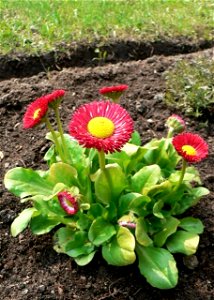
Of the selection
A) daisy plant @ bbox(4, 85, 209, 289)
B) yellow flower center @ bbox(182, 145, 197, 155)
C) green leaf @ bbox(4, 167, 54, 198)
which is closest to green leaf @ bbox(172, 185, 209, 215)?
daisy plant @ bbox(4, 85, 209, 289)

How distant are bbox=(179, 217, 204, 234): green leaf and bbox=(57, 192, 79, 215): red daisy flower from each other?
53cm

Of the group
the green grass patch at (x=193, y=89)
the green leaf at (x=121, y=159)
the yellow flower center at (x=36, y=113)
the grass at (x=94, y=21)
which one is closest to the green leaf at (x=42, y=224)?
the green leaf at (x=121, y=159)

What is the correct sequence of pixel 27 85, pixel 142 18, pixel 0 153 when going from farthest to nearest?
1. pixel 142 18
2. pixel 27 85
3. pixel 0 153

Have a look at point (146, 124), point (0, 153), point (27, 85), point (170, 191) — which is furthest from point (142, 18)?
point (170, 191)

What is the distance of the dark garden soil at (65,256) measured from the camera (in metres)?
2.61

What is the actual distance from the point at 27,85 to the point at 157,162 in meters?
1.50

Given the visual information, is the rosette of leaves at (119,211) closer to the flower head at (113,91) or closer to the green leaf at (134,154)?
the green leaf at (134,154)

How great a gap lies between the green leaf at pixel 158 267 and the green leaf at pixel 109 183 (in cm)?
27

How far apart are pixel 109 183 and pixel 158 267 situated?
42 centimetres

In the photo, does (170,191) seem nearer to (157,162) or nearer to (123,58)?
(157,162)

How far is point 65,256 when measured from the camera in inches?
108

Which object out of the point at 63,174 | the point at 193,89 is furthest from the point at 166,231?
the point at 193,89

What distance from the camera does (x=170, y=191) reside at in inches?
106

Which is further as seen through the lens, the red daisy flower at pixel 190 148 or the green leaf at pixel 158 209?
the green leaf at pixel 158 209
